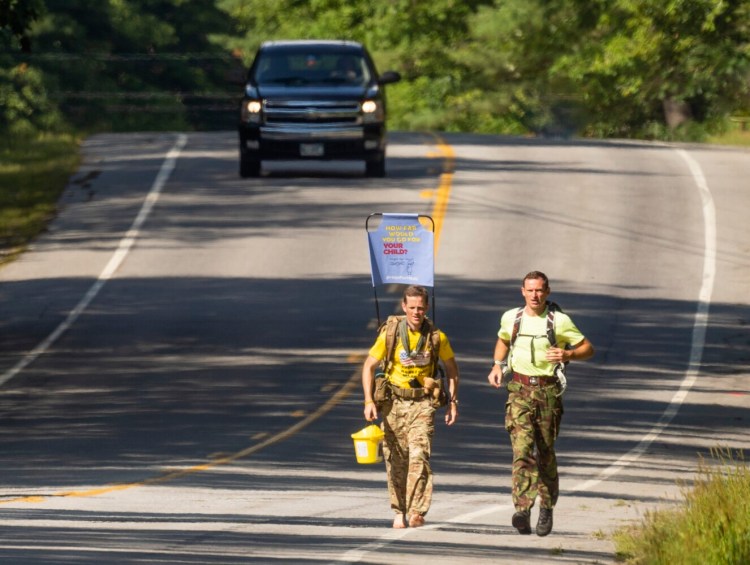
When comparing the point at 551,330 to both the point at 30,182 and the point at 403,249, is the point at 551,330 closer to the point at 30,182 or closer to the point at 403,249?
the point at 403,249

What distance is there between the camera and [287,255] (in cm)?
3034

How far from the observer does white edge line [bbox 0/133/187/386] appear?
2394 centimetres

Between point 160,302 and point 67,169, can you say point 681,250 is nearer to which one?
point 160,302

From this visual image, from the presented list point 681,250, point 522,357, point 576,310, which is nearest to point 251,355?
point 576,310

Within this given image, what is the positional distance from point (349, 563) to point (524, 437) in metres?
1.92

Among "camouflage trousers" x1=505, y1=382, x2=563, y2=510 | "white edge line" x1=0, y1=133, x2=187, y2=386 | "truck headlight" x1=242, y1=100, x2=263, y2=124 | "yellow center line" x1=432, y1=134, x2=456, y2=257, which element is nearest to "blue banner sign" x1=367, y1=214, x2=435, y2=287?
"camouflage trousers" x1=505, y1=382, x2=563, y2=510

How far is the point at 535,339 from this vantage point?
1266 centimetres

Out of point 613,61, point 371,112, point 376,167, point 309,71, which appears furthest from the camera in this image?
point 613,61

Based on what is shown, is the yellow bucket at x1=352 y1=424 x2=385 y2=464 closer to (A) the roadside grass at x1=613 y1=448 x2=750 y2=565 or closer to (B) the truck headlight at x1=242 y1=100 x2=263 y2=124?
(A) the roadside grass at x1=613 y1=448 x2=750 y2=565

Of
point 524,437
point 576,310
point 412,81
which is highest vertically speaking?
point 524,437

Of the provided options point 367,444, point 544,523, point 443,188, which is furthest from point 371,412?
point 443,188

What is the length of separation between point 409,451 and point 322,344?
38.6 ft

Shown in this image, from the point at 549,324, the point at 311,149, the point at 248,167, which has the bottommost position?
the point at 248,167

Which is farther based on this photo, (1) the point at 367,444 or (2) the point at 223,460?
(2) the point at 223,460
